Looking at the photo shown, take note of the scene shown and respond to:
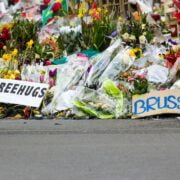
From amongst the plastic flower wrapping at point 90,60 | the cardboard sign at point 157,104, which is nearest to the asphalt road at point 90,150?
the cardboard sign at point 157,104

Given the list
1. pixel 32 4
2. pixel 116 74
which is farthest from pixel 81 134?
pixel 32 4

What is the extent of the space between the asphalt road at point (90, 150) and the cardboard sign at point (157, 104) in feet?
1.21

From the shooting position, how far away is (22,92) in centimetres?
1188

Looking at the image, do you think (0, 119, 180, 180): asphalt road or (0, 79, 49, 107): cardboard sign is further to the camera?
(0, 79, 49, 107): cardboard sign

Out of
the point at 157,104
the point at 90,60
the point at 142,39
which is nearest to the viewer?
the point at 157,104

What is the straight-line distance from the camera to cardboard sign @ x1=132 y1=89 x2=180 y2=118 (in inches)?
432

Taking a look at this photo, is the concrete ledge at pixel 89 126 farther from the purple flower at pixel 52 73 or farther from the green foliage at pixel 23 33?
the green foliage at pixel 23 33

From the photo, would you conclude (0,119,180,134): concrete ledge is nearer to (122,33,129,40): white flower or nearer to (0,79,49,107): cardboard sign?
(0,79,49,107): cardboard sign

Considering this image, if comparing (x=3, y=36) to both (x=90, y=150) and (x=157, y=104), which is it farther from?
(x=90, y=150)

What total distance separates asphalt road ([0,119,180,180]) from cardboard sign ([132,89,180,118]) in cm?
37

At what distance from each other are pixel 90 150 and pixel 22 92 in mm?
3845

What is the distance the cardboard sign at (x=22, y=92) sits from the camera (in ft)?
38.5

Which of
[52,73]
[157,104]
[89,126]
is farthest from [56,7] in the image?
[89,126]

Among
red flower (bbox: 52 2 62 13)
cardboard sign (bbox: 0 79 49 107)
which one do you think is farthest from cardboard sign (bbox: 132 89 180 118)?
red flower (bbox: 52 2 62 13)
